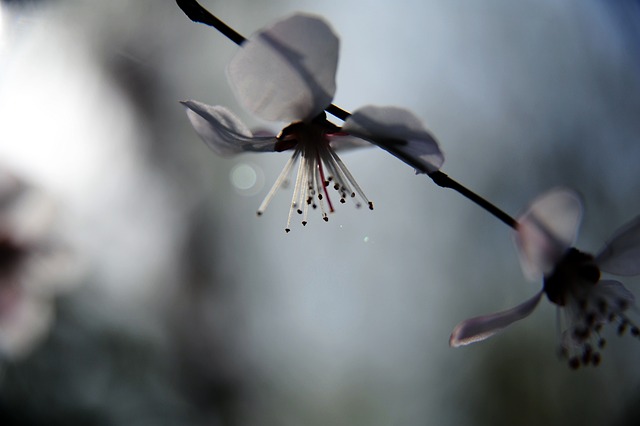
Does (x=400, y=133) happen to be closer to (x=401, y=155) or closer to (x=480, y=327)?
(x=401, y=155)

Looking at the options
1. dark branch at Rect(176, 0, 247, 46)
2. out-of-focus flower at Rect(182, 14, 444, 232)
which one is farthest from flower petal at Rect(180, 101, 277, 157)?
dark branch at Rect(176, 0, 247, 46)

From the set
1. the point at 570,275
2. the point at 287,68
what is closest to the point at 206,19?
the point at 287,68

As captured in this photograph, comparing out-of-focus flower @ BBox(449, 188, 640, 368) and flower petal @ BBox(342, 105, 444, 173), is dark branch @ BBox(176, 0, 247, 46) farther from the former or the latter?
out-of-focus flower @ BBox(449, 188, 640, 368)

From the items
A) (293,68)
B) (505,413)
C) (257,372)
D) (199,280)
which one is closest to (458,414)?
(505,413)

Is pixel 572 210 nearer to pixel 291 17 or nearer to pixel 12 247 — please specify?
pixel 291 17

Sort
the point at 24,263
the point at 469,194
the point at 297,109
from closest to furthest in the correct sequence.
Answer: the point at 469,194, the point at 297,109, the point at 24,263

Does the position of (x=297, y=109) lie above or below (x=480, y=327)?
above

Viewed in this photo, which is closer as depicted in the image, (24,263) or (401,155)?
(401,155)

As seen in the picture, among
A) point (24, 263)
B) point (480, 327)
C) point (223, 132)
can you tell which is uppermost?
point (223, 132)
